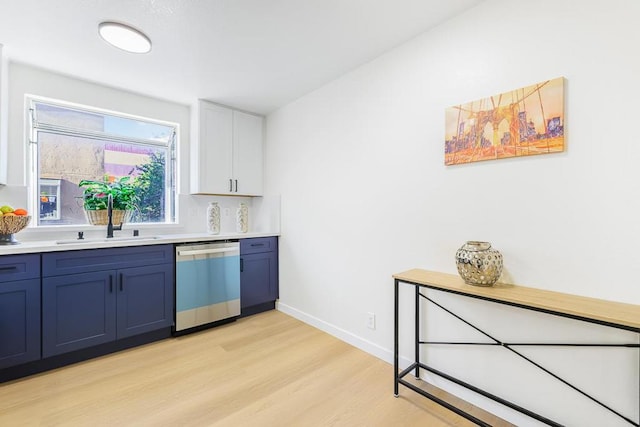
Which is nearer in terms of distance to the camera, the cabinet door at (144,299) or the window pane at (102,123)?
the cabinet door at (144,299)

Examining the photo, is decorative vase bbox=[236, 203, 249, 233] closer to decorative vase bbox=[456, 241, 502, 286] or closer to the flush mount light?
the flush mount light

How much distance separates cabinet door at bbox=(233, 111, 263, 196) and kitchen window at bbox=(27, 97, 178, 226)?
0.72m

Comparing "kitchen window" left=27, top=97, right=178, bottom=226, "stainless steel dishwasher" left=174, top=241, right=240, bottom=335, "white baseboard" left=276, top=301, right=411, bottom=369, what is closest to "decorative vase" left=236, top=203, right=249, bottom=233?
"stainless steel dishwasher" left=174, top=241, right=240, bottom=335

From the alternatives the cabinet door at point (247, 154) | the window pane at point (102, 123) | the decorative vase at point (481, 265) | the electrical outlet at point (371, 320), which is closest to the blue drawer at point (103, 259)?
the cabinet door at point (247, 154)

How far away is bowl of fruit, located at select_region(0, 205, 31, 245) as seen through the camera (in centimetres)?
208

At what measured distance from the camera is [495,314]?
1.65 meters

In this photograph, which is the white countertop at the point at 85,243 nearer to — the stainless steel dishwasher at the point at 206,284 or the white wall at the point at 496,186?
the stainless steel dishwasher at the point at 206,284

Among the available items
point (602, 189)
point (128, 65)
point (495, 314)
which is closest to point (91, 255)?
point (128, 65)

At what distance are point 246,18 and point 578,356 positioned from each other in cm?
270

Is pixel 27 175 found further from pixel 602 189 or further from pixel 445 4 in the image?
pixel 602 189

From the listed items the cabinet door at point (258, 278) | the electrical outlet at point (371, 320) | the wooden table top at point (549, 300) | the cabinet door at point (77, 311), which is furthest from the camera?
the cabinet door at point (258, 278)

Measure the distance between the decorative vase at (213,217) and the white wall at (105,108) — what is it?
29 centimetres

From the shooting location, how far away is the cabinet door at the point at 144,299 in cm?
239

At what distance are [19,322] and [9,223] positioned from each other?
0.74 metres
